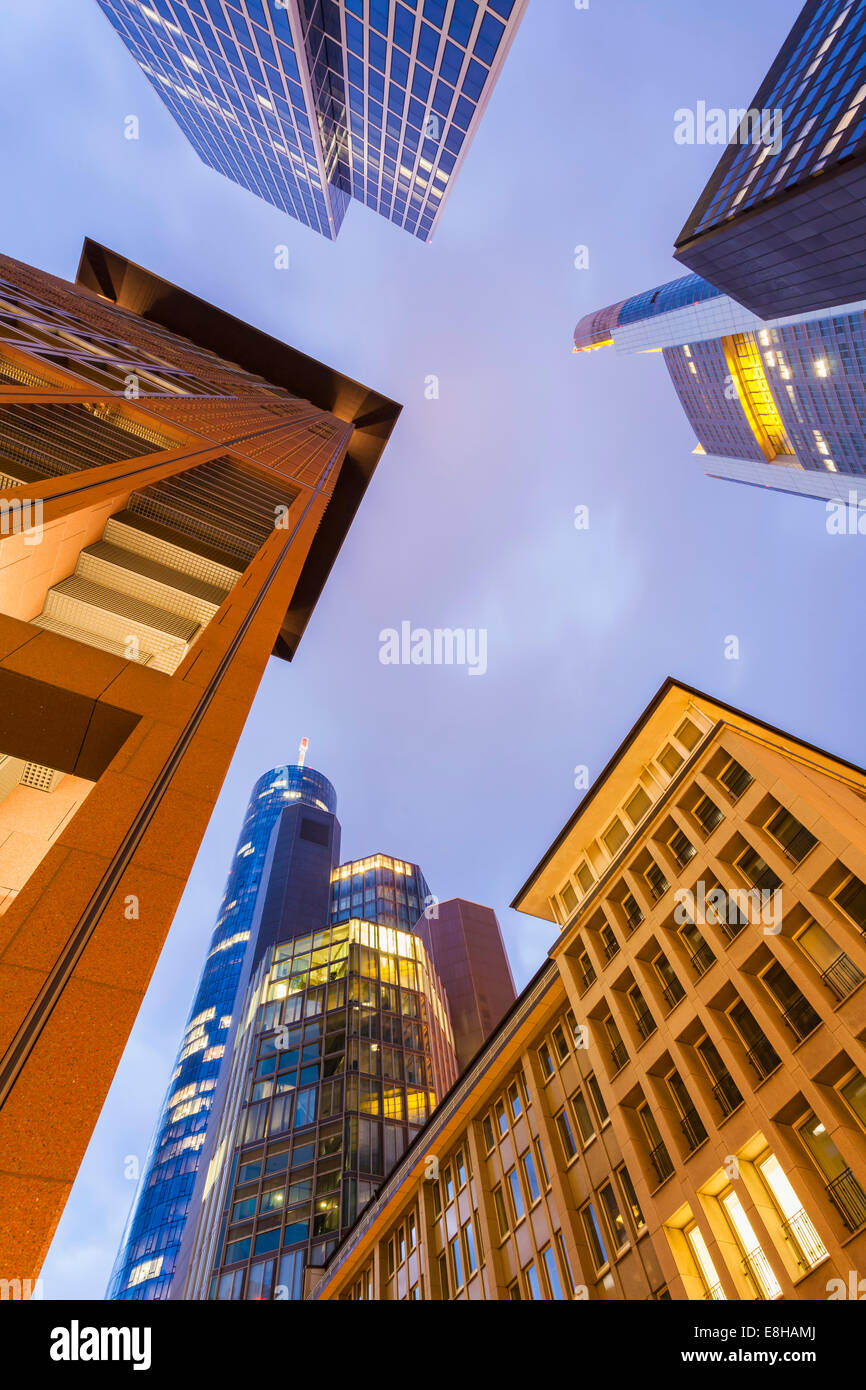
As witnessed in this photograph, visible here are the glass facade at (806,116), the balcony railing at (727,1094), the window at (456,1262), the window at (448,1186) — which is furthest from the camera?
the glass facade at (806,116)

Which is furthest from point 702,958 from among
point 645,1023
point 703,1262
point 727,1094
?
point 703,1262

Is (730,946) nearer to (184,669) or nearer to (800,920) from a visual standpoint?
(800,920)

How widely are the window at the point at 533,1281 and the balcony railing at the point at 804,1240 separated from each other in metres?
10.5

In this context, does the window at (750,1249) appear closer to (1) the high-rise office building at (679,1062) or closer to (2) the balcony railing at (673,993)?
(1) the high-rise office building at (679,1062)

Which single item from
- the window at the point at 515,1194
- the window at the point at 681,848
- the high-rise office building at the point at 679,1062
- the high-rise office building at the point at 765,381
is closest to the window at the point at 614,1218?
the high-rise office building at the point at 679,1062

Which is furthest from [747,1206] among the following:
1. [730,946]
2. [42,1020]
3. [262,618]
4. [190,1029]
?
[190,1029]

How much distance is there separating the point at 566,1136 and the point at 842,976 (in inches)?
525

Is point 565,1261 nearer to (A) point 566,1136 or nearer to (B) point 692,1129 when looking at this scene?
(A) point 566,1136

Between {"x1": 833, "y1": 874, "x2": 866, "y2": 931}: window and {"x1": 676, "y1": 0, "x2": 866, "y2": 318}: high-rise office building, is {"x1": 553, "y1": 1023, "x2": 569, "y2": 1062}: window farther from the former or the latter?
{"x1": 676, "y1": 0, "x2": 866, "y2": 318}: high-rise office building

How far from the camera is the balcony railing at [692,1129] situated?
64.6 feet

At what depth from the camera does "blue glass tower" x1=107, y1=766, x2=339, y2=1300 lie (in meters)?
84.2

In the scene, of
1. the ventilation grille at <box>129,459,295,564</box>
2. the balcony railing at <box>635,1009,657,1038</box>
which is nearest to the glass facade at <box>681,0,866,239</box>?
the ventilation grille at <box>129,459,295,564</box>

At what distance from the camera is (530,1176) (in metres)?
26.7

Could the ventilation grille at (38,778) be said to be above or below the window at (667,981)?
below
